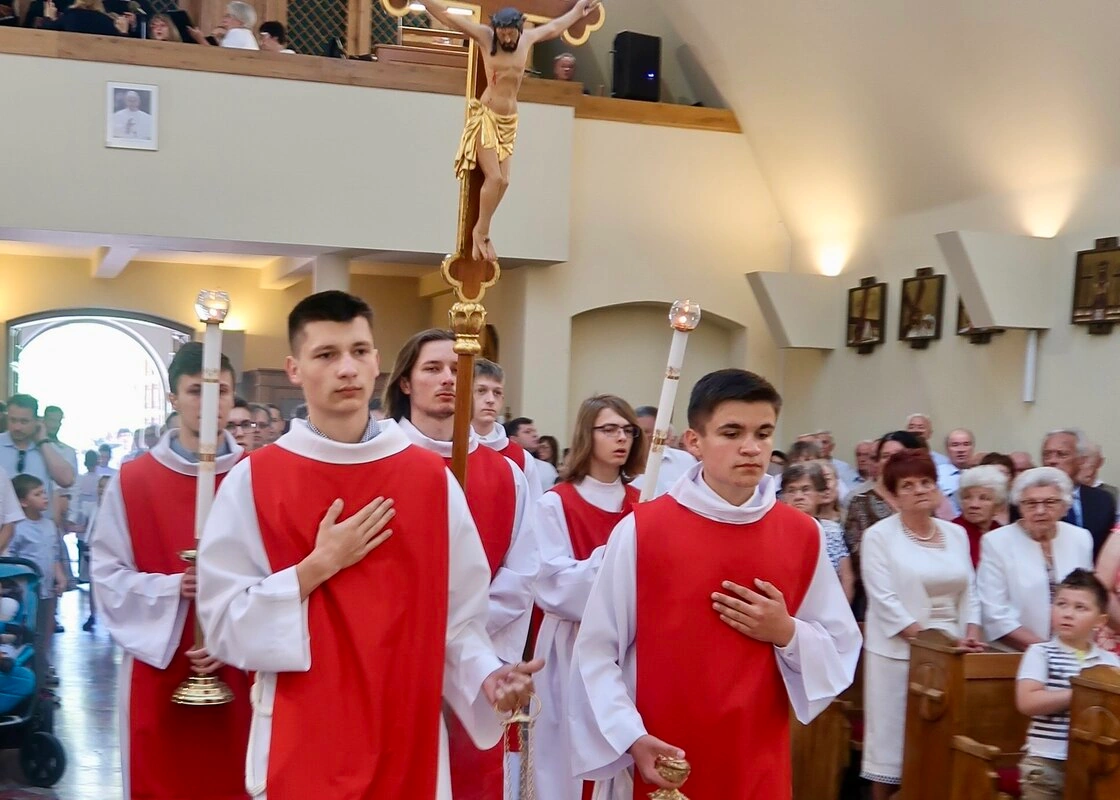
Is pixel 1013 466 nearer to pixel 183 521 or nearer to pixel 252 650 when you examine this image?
pixel 183 521

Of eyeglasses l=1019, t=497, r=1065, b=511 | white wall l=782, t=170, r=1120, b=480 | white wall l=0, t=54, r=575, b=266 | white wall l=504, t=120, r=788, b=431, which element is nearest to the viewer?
eyeglasses l=1019, t=497, r=1065, b=511

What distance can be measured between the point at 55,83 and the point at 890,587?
844 cm

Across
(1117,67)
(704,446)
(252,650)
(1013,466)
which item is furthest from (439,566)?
(1117,67)

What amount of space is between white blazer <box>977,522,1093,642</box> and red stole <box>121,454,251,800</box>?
321 cm

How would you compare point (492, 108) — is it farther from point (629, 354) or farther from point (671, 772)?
point (629, 354)

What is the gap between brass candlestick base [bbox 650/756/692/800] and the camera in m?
2.88

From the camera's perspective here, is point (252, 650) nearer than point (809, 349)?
Yes

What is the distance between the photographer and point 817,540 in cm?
328

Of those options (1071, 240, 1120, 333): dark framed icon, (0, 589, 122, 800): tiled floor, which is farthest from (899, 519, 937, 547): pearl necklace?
(1071, 240, 1120, 333): dark framed icon

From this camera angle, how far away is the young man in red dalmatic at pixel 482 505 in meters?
3.92

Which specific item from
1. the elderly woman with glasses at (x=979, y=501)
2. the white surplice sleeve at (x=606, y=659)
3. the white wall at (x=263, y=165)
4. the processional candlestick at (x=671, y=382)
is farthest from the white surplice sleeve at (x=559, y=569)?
the white wall at (x=263, y=165)

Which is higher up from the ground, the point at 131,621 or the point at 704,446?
the point at 704,446

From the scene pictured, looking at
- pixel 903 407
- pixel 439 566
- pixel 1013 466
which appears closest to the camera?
pixel 439 566

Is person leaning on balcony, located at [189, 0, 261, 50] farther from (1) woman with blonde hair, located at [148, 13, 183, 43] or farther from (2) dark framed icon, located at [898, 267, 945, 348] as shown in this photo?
(2) dark framed icon, located at [898, 267, 945, 348]
